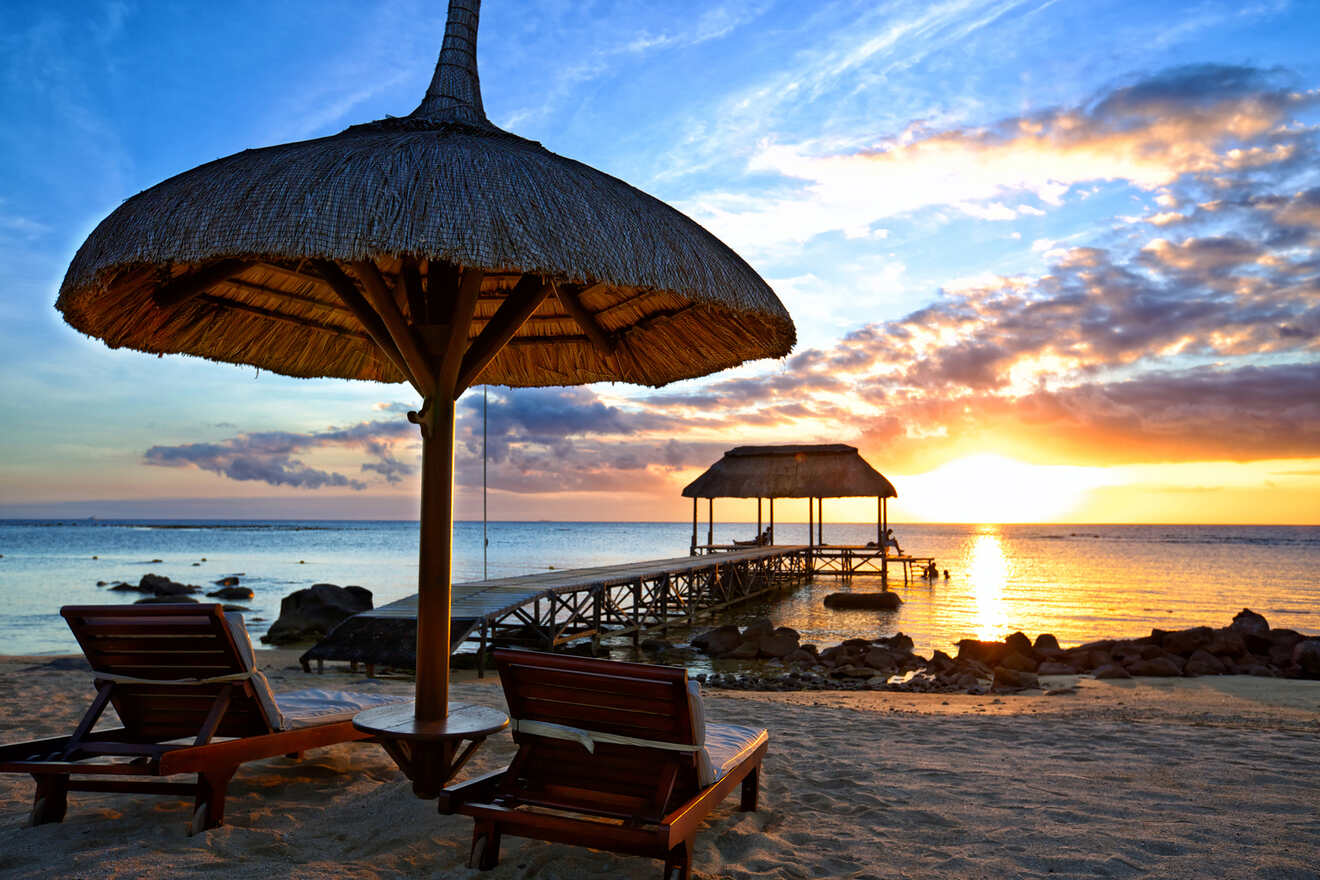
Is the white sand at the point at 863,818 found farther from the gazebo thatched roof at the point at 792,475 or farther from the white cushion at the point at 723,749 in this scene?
the gazebo thatched roof at the point at 792,475

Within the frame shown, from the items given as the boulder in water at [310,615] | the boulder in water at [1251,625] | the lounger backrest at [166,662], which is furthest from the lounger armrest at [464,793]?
the boulder in water at [1251,625]

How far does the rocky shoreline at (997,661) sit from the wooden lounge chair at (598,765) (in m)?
7.41

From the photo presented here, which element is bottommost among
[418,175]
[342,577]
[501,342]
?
[342,577]

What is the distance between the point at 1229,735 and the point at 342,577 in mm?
30919

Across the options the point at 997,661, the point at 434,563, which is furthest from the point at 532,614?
the point at 434,563

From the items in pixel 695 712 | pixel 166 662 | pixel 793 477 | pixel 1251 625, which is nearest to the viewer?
pixel 695 712

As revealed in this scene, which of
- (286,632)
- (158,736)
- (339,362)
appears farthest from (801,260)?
(286,632)

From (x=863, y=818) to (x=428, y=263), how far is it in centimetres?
317

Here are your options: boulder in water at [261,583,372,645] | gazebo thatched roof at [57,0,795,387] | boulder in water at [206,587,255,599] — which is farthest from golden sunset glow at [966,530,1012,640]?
boulder in water at [206,587,255,599]

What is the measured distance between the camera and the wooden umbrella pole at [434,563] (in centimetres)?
354

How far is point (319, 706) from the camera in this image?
392 centimetres

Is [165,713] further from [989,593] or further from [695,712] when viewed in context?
[989,593]

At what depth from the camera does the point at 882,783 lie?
4.13m

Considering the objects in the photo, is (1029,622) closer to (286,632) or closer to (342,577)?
(286,632)
